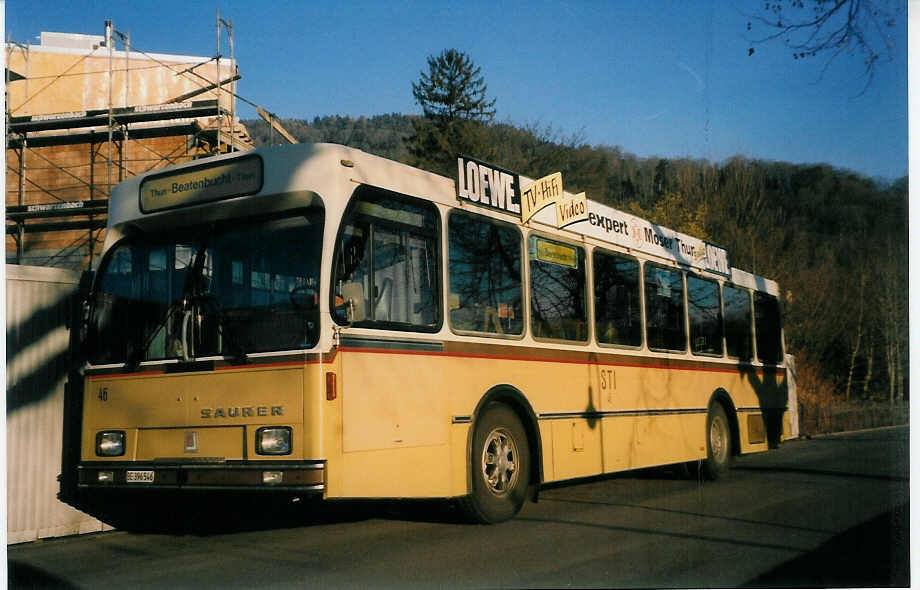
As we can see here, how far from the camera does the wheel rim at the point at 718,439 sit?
13211 millimetres

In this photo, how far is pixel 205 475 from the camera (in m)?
7.20

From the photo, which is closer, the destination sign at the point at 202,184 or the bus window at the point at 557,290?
the destination sign at the point at 202,184

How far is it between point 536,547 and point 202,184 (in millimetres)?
3975

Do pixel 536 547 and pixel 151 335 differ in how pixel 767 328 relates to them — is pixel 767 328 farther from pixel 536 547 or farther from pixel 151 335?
pixel 151 335

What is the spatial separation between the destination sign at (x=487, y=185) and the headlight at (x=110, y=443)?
3.56m

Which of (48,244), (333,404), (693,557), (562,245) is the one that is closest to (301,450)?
(333,404)

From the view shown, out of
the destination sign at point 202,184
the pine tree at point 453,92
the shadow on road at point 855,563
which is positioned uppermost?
the pine tree at point 453,92

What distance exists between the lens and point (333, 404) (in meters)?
6.89

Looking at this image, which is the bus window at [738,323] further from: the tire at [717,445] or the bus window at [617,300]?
the bus window at [617,300]

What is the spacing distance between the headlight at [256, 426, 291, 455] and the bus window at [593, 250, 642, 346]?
4579 mm

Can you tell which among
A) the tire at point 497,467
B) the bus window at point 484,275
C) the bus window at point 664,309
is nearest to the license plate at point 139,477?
the tire at point 497,467

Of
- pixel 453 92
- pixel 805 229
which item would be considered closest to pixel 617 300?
pixel 805 229

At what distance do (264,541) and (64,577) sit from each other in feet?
5.77

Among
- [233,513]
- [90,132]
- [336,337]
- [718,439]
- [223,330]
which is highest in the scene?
[90,132]
